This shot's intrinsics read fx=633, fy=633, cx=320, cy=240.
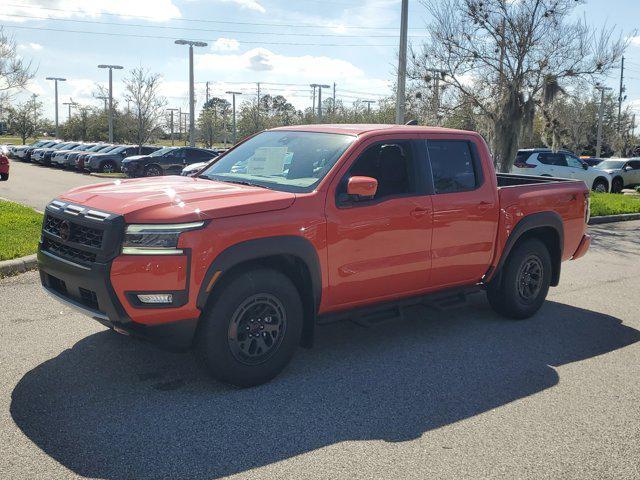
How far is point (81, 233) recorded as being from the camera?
4.27m

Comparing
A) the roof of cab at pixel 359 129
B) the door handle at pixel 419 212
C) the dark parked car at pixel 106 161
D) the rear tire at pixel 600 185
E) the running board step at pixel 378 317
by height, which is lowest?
the running board step at pixel 378 317

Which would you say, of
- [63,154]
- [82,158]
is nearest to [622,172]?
[82,158]

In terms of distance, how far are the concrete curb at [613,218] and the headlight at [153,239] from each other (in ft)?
42.7

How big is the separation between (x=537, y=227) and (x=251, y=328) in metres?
3.35

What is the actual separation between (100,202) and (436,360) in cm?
289

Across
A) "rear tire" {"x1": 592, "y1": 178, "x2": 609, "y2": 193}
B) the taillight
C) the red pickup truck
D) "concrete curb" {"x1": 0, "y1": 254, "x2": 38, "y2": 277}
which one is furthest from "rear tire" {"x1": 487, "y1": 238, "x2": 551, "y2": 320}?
"rear tire" {"x1": 592, "y1": 178, "x2": 609, "y2": 193}

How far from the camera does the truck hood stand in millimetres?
4059

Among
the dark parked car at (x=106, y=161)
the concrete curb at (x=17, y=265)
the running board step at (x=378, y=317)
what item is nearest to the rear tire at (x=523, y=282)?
the running board step at (x=378, y=317)

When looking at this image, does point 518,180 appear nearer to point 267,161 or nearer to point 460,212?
point 460,212

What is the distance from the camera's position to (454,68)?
16.7 metres

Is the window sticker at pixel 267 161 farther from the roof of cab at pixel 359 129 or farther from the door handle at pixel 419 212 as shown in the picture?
the door handle at pixel 419 212

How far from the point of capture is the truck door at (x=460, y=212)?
215 inches

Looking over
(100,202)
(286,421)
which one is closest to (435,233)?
(286,421)

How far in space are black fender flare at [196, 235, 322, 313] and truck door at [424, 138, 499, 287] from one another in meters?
1.28
